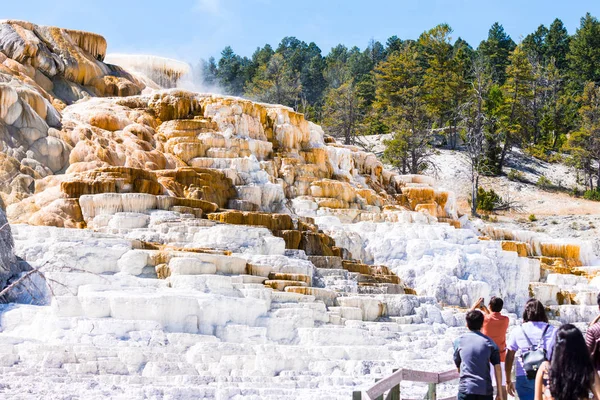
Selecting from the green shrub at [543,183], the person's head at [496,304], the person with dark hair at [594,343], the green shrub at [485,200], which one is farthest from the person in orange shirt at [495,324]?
the green shrub at [543,183]

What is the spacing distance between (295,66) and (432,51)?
16.9 meters

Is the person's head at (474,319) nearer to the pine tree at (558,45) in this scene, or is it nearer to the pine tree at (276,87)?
the pine tree at (276,87)

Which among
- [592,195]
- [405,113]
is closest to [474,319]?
[592,195]

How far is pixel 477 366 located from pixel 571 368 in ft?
5.03

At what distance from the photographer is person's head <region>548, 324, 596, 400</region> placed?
3986 millimetres

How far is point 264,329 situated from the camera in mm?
11430

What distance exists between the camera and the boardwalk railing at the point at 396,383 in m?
5.40

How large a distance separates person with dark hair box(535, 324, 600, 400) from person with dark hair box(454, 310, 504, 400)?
143 centimetres

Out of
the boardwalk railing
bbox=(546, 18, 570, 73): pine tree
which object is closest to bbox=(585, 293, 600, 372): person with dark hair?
the boardwalk railing

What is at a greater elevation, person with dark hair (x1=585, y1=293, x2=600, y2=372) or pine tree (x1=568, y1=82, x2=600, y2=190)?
pine tree (x1=568, y1=82, x2=600, y2=190)

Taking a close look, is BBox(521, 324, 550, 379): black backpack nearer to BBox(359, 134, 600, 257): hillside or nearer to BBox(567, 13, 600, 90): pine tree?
BBox(359, 134, 600, 257): hillside

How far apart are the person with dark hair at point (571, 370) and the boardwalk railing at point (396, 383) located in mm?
1528

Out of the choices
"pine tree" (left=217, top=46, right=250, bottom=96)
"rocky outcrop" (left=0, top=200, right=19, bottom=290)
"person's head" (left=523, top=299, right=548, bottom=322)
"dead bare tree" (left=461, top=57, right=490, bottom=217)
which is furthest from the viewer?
"pine tree" (left=217, top=46, right=250, bottom=96)

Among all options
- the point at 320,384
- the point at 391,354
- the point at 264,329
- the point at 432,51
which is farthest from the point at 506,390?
the point at 432,51
